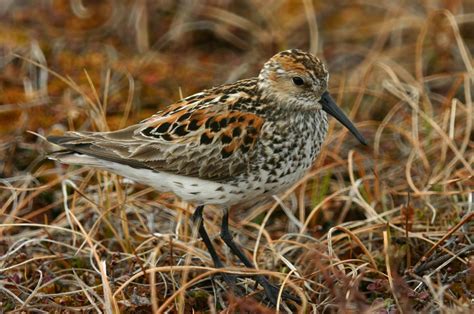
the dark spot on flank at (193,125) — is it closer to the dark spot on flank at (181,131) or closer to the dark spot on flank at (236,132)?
the dark spot on flank at (181,131)

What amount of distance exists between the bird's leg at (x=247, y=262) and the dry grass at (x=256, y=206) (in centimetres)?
7

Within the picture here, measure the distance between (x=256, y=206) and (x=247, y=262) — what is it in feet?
3.54

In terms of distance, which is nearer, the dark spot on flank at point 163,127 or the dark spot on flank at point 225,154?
the dark spot on flank at point 225,154

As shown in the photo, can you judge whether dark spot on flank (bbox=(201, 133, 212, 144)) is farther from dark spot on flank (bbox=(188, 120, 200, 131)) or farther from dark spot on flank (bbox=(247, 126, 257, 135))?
dark spot on flank (bbox=(247, 126, 257, 135))

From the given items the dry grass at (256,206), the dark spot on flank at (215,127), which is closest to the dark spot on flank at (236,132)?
the dark spot on flank at (215,127)

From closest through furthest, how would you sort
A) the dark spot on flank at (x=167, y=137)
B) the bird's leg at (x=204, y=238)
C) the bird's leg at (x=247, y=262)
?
the bird's leg at (x=247, y=262), the dark spot on flank at (x=167, y=137), the bird's leg at (x=204, y=238)

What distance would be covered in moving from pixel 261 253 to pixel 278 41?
3232mm

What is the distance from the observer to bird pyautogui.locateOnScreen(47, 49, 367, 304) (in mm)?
4855

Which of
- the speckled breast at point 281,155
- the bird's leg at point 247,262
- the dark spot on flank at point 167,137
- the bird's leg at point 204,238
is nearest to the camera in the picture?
the speckled breast at point 281,155

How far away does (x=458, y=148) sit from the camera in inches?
257

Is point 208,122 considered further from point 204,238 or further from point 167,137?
point 204,238

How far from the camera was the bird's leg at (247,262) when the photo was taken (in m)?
4.93

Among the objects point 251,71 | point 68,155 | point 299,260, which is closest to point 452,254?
point 299,260

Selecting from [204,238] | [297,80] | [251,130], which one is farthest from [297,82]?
[204,238]
